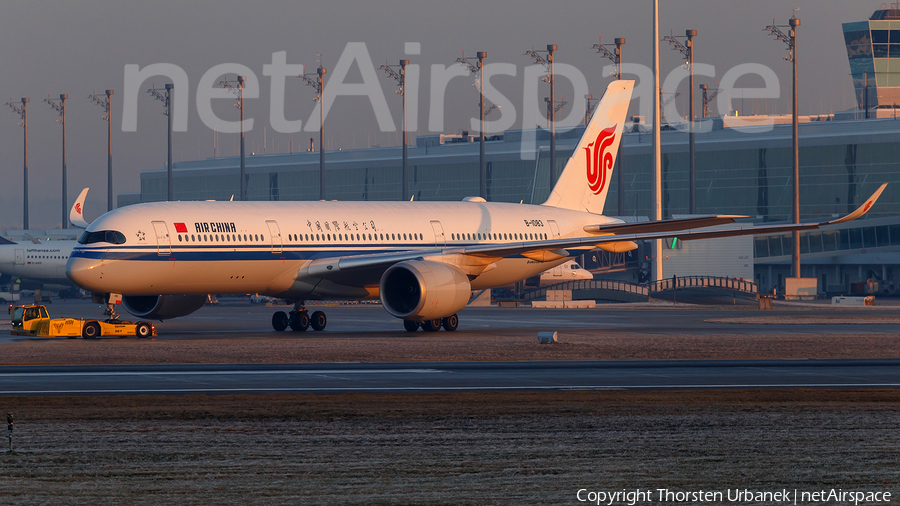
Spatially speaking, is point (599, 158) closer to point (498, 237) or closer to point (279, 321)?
point (498, 237)

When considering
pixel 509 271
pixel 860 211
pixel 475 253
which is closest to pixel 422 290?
pixel 475 253

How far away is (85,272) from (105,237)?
142 cm

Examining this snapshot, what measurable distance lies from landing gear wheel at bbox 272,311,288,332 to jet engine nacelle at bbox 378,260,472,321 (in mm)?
4522

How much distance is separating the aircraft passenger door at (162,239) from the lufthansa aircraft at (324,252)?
1.3 inches

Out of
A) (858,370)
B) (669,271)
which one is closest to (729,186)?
(669,271)

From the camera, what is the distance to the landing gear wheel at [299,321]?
1612 inches

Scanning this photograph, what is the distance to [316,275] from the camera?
127ft

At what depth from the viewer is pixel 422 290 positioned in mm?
36219

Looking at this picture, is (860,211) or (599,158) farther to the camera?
(599,158)

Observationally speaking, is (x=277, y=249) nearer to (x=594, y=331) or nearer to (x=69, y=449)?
(x=594, y=331)

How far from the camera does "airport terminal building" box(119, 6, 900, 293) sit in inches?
3925

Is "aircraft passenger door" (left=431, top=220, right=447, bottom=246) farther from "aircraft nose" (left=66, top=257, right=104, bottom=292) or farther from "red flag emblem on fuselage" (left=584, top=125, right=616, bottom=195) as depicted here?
"aircraft nose" (left=66, top=257, right=104, bottom=292)

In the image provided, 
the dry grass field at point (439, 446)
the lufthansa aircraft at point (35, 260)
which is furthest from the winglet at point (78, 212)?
the dry grass field at point (439, 446)

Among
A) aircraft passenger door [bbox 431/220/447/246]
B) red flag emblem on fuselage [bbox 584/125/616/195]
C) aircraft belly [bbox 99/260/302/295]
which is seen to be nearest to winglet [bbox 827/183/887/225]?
red flag emblem on fuselage [bbox 584/125/616/195]
